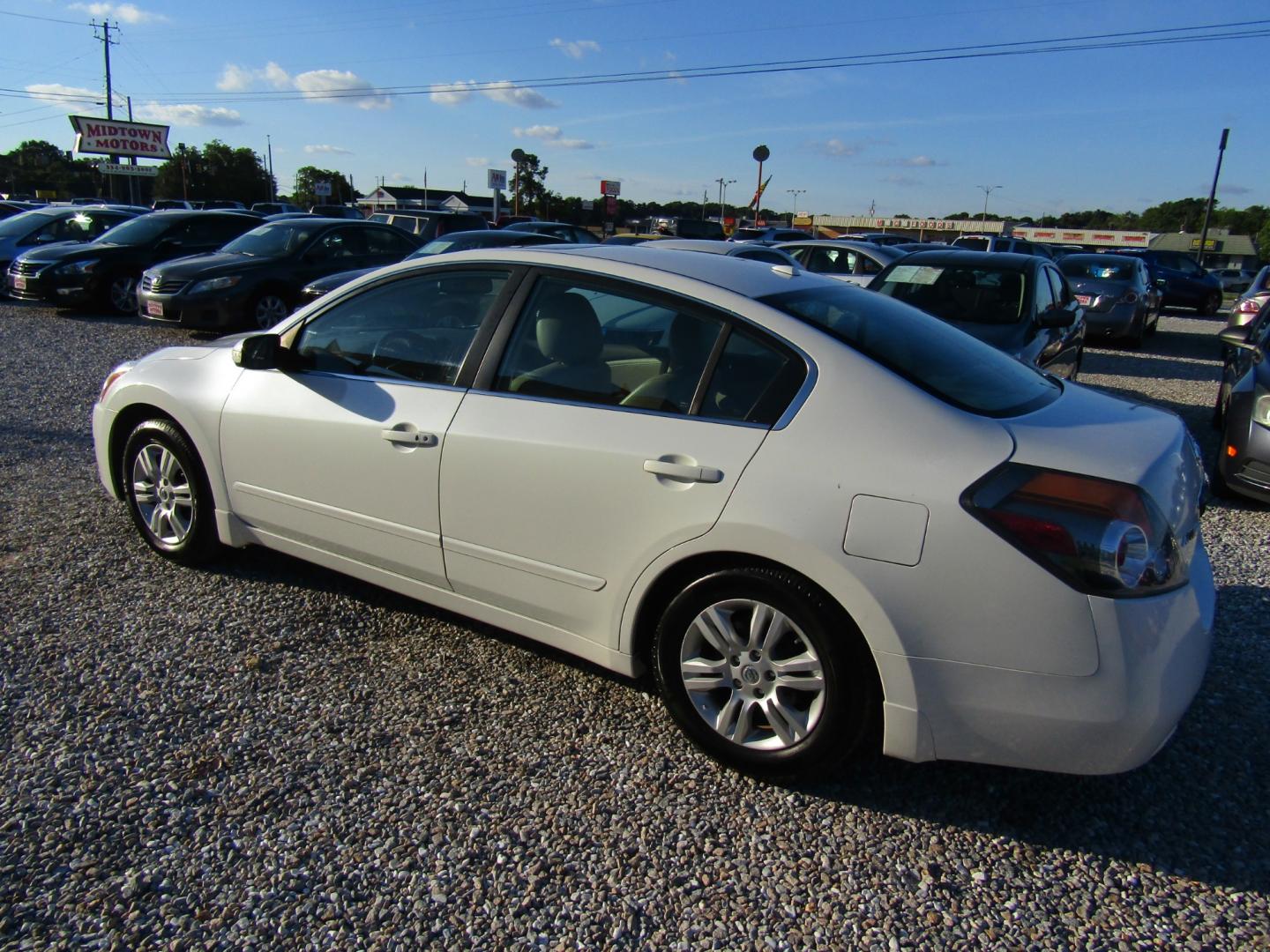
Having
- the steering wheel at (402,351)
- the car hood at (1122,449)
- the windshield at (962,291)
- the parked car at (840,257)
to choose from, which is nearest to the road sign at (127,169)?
the parked car at (840,257)

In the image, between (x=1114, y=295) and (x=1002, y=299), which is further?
(x=1114, y=295)

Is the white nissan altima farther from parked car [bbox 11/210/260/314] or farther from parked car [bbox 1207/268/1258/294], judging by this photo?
parked car [bbox 1207/268/1258/294]

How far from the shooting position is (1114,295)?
44.0ft

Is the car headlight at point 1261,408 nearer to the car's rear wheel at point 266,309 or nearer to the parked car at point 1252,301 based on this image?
the parked car at point 1252,301

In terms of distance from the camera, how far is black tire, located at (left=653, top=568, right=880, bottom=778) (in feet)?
8.22

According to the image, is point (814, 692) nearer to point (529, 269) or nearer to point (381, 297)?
point (529, 269)

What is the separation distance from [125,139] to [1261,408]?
56328 millimetres

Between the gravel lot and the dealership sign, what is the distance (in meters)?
53.6

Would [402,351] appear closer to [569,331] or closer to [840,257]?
[569,331]

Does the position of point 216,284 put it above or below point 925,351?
below

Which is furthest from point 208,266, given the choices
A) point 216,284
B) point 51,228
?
point 51,228

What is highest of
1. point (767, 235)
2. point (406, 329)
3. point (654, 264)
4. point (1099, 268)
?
point (767, 235)

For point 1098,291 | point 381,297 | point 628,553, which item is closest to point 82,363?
point 381,297

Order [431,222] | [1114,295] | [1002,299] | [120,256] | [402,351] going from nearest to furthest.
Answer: [402,351]
[1002,299]
[120,256]
[1114,295]
[431,222]
